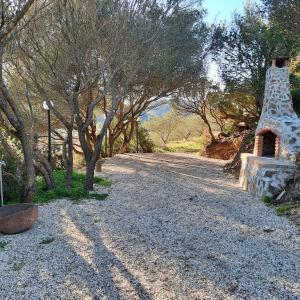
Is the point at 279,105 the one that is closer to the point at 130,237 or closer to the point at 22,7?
the point at 130,237

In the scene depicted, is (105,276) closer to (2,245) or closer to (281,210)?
(2,245)

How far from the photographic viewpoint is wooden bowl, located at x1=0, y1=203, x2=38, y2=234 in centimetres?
422

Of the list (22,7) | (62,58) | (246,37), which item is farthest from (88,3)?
(246,37)

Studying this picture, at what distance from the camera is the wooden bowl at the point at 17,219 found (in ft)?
13.9

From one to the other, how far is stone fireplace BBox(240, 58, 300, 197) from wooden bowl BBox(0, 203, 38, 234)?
4454mm

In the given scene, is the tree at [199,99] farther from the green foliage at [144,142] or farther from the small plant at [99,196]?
the small plant at [99,196]

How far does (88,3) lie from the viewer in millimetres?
6250

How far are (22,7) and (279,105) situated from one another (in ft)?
20.4

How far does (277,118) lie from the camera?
7609mm

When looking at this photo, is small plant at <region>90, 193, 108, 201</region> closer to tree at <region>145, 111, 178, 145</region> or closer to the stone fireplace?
the stone fireplace

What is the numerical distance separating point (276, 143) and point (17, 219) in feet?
19.3

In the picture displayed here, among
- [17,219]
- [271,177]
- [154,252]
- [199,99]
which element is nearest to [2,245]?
[17,219]

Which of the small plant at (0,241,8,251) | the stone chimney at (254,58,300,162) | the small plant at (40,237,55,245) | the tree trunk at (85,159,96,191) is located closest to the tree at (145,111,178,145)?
the stone chimney at (254,58,300,162)

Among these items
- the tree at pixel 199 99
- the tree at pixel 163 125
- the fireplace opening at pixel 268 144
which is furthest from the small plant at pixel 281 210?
the tree at pixel 163 125
